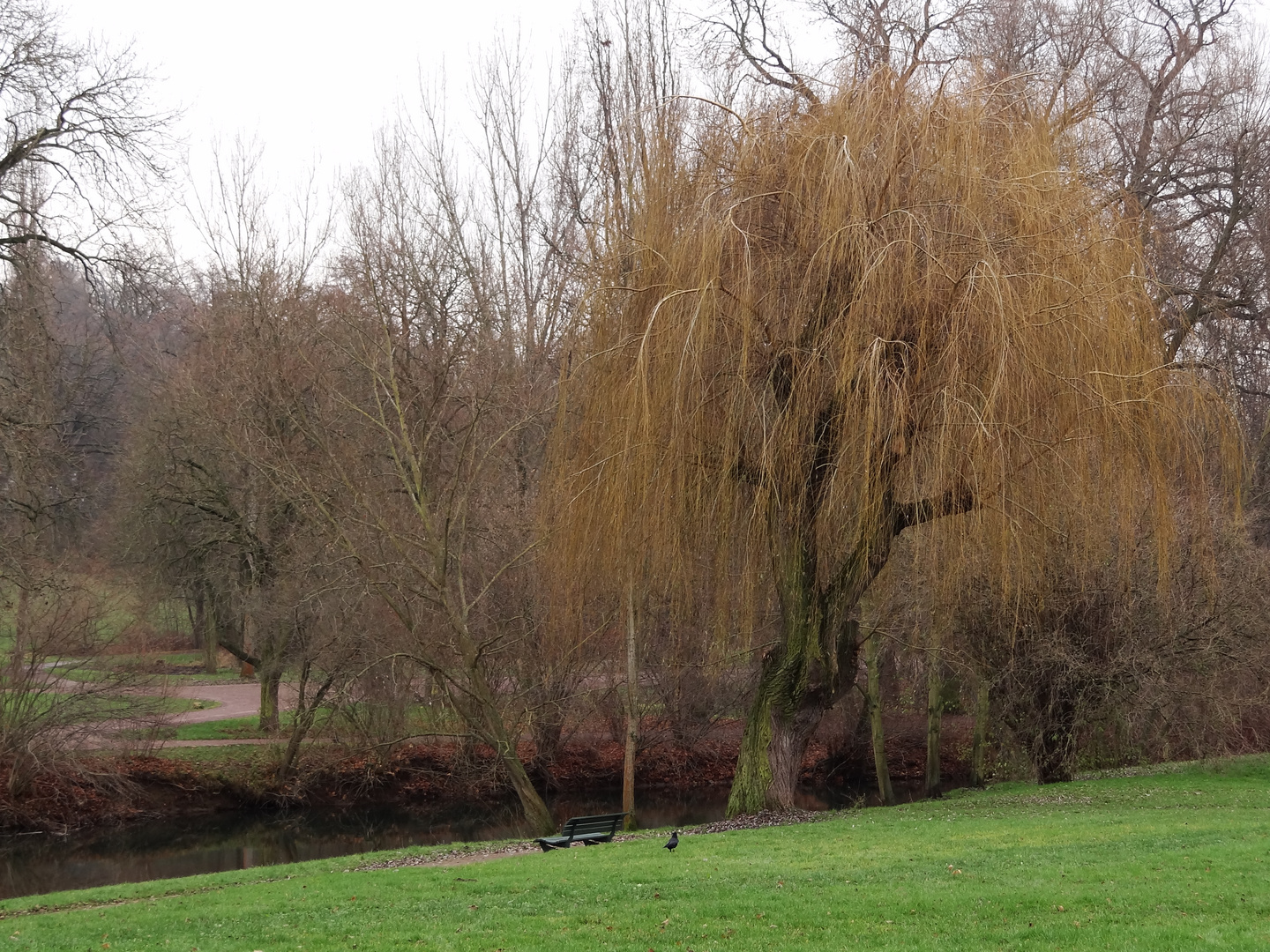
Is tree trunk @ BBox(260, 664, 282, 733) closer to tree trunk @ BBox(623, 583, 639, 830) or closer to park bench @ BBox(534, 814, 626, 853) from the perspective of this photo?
tree trunk @ BBox(623, 583, 639, 830)

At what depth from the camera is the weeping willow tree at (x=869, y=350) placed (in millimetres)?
9867

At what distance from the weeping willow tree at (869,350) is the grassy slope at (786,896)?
2666mm

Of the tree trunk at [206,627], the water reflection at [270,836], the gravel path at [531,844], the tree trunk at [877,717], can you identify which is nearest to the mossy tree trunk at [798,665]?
the gravel path at [531,844]

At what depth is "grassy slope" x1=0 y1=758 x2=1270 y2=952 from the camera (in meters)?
6.14

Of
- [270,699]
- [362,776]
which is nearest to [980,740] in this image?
[362,776]

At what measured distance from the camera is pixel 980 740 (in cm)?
1864

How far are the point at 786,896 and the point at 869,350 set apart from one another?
4941 millimetres

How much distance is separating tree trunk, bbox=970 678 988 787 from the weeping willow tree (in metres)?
7.58

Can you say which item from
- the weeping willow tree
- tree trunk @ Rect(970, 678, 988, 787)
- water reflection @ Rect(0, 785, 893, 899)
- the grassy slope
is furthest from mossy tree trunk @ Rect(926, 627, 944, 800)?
the weeping willow tree

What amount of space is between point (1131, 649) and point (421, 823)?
40.5ft

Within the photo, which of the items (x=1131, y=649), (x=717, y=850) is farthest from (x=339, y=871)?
(x=1131, y=649)

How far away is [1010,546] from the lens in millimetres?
10055

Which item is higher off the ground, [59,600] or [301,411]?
[301,411]

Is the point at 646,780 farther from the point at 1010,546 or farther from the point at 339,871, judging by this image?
the point at 1010,546
